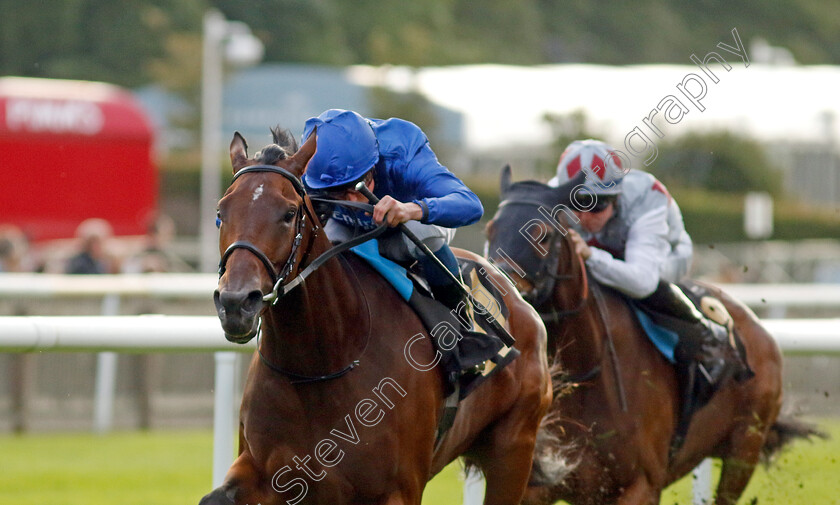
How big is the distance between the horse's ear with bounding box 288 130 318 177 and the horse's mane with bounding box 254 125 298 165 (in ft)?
0.11

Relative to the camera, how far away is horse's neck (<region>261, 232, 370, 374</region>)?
3.25 m

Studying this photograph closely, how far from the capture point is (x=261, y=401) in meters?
3.34

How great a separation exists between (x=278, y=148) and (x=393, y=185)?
61 cm

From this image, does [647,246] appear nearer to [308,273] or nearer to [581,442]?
[581,442]

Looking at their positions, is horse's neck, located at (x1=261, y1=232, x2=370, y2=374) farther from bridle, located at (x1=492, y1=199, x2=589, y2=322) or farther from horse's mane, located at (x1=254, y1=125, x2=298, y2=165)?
bridle, located at (x1=492, y1=199, x2=589, y2=322)

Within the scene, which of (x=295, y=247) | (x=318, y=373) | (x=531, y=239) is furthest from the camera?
(x=531, y=239)

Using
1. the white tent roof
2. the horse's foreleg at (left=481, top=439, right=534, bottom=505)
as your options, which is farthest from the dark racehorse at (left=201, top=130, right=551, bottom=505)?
the white tent roof

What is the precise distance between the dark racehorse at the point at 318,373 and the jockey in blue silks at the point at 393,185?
0.39 feet

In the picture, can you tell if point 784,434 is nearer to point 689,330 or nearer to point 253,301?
point 689,330

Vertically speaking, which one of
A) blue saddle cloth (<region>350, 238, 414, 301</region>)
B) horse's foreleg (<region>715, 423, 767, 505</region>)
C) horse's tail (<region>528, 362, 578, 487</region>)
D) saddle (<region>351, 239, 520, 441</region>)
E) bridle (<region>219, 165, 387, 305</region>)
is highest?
bridle (<region>219, 165, 387, 305</region>)

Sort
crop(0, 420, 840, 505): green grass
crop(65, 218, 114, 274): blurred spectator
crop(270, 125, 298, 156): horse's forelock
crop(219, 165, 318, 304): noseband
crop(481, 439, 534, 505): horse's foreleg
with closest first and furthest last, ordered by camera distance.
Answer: crop(219, 165, 318, 304): noseband, crop(270, 125, 298, 156): horse's forelock, crop(481, 439, 534, 505): horse's foreleg, crop(0, 420, 840, 505): green grass, crop(65, 218, 114, 274): blurred spectator

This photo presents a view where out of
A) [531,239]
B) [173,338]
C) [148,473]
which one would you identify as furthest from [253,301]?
[148,473]

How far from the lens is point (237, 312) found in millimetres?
2783

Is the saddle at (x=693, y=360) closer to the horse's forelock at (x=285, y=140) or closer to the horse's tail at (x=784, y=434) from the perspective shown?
the horse's tail at (x=784, y=434)
